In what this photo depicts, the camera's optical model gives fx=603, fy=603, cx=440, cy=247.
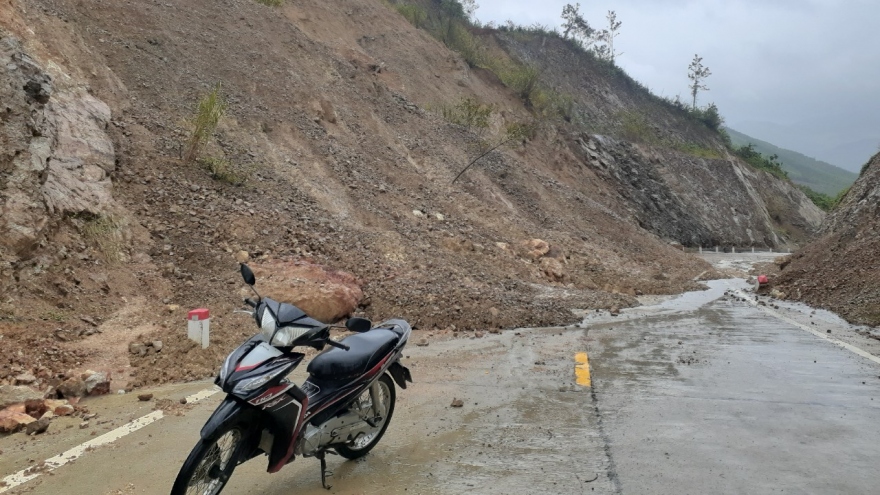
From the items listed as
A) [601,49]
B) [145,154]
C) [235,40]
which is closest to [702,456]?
[145,154]

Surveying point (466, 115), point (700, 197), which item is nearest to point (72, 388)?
point (466, 115)

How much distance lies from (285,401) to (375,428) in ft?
Answer: 3.37

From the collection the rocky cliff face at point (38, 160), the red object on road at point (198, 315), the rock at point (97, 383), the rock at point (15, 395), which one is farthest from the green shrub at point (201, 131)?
the rock at point (15, 395)

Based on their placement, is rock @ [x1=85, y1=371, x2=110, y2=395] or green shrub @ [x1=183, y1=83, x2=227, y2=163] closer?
rock @ [x1=85, y1=371, x2=110, y2=395]

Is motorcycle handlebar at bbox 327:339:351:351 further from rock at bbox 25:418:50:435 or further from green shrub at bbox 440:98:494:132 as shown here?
green shrub at bbox 440:98:494:132

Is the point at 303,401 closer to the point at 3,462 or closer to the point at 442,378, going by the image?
the point at 3,462

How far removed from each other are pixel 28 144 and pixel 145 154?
10.8ft

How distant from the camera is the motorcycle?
3277 mm

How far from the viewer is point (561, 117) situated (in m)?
38.5

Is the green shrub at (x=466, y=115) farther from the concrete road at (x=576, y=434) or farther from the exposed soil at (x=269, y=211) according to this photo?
Answer: the concrete road at (x=576, y=434)

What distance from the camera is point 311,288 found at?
885 centimetres

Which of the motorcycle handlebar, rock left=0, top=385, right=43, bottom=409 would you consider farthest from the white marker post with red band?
the motorcycle handlebar

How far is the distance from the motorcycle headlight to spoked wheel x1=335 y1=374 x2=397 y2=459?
0.91 m

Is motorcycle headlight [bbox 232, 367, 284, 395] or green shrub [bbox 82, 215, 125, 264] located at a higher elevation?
motorcycle headlight [bbox 232, 367, 284, 395]
